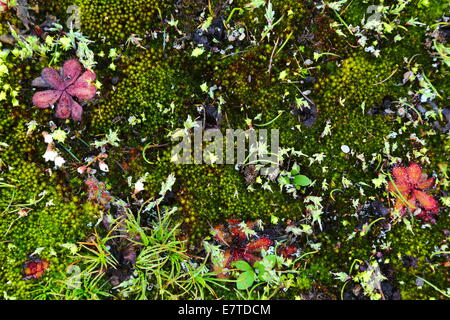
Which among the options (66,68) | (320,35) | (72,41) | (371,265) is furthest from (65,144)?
(371,265)

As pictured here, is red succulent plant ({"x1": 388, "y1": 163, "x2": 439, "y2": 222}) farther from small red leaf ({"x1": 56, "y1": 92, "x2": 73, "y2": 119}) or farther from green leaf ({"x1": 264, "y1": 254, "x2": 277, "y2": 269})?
small red leaf ({"x1": 56, "y1": 92, "x2": 73, "y2": 119})

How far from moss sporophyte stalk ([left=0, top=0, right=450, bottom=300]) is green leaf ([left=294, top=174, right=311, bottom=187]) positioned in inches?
0.6

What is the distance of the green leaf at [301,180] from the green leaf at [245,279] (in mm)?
1043

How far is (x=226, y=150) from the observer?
11.3 feet

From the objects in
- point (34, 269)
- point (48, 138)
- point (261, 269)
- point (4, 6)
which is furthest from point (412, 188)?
point (4, 6)

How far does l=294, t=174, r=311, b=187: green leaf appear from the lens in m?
3.42

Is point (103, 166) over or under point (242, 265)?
over

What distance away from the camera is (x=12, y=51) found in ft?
11.0

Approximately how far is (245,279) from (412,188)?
6.50 ft

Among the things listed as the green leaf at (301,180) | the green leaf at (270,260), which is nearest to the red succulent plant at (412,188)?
the green leaf at (301,180)

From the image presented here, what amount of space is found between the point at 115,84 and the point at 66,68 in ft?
1.69

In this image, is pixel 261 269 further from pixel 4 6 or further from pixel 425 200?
pixel 4 6

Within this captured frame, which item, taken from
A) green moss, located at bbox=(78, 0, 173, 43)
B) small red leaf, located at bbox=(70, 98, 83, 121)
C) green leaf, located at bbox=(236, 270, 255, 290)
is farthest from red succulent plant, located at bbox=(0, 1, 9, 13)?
green leaf, located at bbox=(236, 270, 255, 290)

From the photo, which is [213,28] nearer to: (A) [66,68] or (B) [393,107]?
(A) [66,68]
